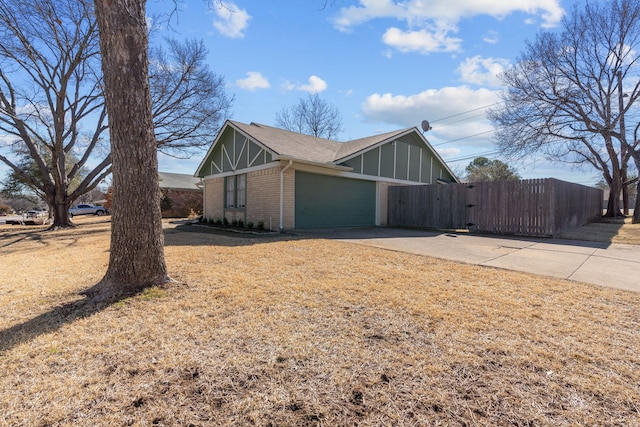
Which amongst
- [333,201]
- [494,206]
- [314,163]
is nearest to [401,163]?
[333,201]

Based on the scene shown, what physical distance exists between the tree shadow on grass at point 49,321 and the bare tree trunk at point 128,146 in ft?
0.65

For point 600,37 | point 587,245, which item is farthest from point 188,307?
point 600,37

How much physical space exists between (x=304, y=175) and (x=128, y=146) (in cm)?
796

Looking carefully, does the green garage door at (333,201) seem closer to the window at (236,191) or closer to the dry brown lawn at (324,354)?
the window at (236,191)

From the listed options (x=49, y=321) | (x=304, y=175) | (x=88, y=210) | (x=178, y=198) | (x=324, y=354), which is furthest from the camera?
(x=88, y=210)

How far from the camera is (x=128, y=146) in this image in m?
3.82

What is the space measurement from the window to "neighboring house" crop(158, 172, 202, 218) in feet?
33.5

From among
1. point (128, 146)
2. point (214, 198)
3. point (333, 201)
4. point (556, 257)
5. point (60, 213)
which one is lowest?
point (556, 257)

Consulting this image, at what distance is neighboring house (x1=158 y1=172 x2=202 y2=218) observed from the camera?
24.5 meters

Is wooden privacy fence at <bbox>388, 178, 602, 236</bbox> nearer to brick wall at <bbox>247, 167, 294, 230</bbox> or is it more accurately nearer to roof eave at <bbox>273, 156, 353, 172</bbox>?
roof eave at <bbox>273, 156, 353, 172</bbox>

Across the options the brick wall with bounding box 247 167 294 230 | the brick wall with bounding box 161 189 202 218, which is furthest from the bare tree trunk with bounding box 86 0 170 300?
the brick wall with bounding box 161 189 202 218

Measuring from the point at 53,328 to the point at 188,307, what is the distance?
1.22m

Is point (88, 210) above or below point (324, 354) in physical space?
above

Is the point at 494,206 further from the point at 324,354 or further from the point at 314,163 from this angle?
the point at 324,354
